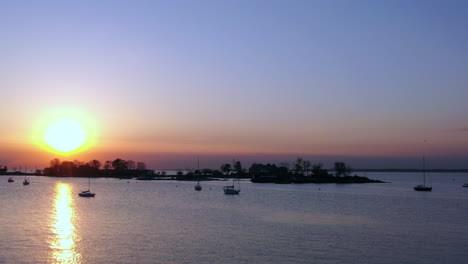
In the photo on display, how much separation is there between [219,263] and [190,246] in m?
6.08

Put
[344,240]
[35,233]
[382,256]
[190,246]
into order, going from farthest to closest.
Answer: [35,233]
[344,240]
[190,246]
[382,256]

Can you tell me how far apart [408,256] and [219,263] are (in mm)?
13688

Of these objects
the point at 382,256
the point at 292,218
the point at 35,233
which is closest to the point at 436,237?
the point at 382,256

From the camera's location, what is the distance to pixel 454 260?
31.3m

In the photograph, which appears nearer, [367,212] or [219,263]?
[219,263]

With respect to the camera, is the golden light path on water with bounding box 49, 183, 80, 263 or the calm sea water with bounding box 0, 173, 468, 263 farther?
the calm sea water with bounding box 0, 173, 468, 263

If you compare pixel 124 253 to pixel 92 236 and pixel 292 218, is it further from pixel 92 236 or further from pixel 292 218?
pixel 292 218

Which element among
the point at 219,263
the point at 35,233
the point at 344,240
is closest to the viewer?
the point at 219,263

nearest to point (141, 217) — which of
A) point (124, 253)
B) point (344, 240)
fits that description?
point (124, 253)

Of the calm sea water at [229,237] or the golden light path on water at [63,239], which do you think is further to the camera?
the calm sea water at [229,237]

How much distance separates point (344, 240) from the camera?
127 feet

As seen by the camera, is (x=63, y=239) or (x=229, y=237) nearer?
(x=63, y=239)

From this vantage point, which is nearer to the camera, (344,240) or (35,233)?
(344,240)

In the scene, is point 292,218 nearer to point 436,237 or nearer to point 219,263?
point 436,237
